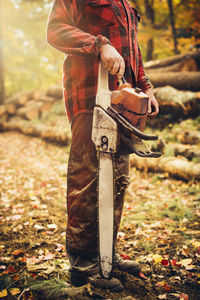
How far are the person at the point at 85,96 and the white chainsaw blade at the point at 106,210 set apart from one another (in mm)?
134

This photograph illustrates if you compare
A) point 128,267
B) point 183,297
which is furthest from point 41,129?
point 183,297

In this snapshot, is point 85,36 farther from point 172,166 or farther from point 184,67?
point 184,67

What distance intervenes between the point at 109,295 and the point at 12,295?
63cm

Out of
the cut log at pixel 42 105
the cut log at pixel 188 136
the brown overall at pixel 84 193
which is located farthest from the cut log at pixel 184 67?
the brown overall at pixel 84 193

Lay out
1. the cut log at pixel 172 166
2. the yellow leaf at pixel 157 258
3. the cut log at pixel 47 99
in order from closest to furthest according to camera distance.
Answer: the yellow leaf at pixel 157 258, the cut log at pixel 172 166, the cut log at pixel 47 99

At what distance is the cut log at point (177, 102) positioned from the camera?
486 cm

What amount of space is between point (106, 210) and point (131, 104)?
0.58 meters

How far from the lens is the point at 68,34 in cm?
120

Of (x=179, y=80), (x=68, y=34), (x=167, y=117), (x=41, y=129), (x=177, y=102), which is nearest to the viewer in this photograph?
(x=68, y=34)

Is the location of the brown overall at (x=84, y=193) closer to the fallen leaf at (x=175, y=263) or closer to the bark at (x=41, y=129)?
the fallen leaf at (x=175, y=263)

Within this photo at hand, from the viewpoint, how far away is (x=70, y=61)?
1365 millimetres

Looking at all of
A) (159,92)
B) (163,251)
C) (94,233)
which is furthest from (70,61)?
(159,92)

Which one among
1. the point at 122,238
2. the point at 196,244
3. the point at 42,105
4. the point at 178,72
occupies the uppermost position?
the point at 178,72

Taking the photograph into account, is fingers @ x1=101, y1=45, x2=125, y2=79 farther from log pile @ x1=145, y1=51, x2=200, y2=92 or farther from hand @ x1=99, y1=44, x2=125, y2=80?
log pile @ x1=145, y1=51, x2=200, y2=92
